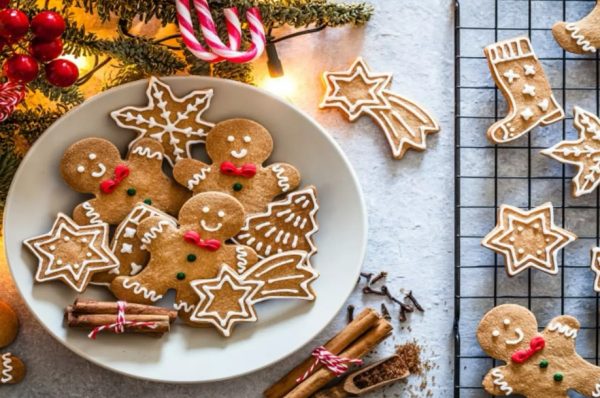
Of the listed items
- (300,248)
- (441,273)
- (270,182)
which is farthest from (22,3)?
(441,273)

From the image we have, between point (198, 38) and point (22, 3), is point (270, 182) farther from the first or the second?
point (22, 3)

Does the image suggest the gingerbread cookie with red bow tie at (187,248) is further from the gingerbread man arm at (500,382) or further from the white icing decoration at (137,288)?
the gingerbread man arm at (500,382)

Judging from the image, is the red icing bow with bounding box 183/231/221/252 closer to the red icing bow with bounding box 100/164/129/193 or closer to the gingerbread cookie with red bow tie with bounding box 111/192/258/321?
the gingerbread cookie with red bow tie with bounding box 111/192/258/321

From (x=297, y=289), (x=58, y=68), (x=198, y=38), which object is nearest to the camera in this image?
(x=58, y=68)

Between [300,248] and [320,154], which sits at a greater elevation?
[320,154]

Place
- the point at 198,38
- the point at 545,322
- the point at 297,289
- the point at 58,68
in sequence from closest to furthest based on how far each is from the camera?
the point at 58,68 < the point at 198,38 < the point at 297,289 < the point at 545,322

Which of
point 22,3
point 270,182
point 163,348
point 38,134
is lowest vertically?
point 163,348

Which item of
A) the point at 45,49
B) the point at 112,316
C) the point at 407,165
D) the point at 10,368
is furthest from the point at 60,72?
the point at 407,165
